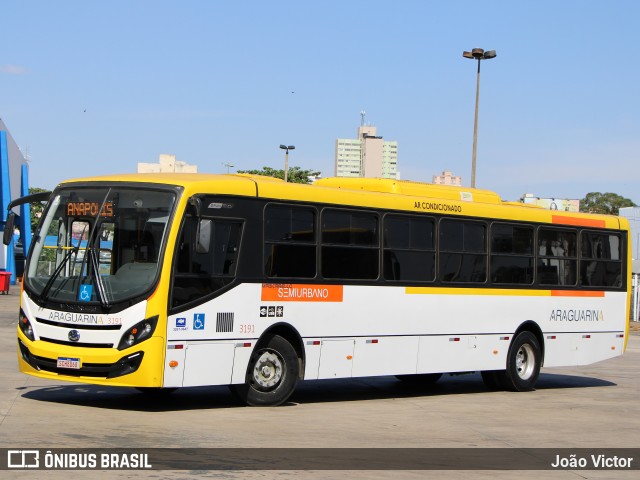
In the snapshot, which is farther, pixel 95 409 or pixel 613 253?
pixel 613 253

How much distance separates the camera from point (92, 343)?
45.3ft

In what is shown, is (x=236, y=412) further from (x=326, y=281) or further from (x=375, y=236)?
(x=375, y=236)

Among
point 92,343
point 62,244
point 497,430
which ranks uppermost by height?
point 62,244

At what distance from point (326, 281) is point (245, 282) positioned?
1.56m

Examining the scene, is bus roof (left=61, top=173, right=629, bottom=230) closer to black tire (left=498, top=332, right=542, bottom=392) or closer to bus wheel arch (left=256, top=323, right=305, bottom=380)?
bus wheel arch (left=256, top=323, right=305, bottom=380)

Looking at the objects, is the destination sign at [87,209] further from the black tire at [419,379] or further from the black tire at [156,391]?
the black tire at [419,379]

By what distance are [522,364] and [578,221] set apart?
310 cm

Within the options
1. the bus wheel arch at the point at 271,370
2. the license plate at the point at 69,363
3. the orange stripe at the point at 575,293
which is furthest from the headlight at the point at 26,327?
the orange stripe at the point at 575,293

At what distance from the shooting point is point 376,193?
1725 centimetres

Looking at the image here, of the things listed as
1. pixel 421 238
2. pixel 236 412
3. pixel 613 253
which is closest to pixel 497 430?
pixel 236 412

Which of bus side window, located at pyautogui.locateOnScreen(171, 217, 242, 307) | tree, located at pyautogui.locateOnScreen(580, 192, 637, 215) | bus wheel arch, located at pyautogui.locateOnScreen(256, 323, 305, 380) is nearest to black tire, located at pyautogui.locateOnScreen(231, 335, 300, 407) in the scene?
bus wheel arch, located at pyautogui.locateOnScreen(256, 323, 305, 380)

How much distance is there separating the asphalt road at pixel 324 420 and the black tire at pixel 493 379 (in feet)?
1.03

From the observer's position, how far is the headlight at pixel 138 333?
44.9 feet

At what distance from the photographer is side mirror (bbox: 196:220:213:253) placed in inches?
568
